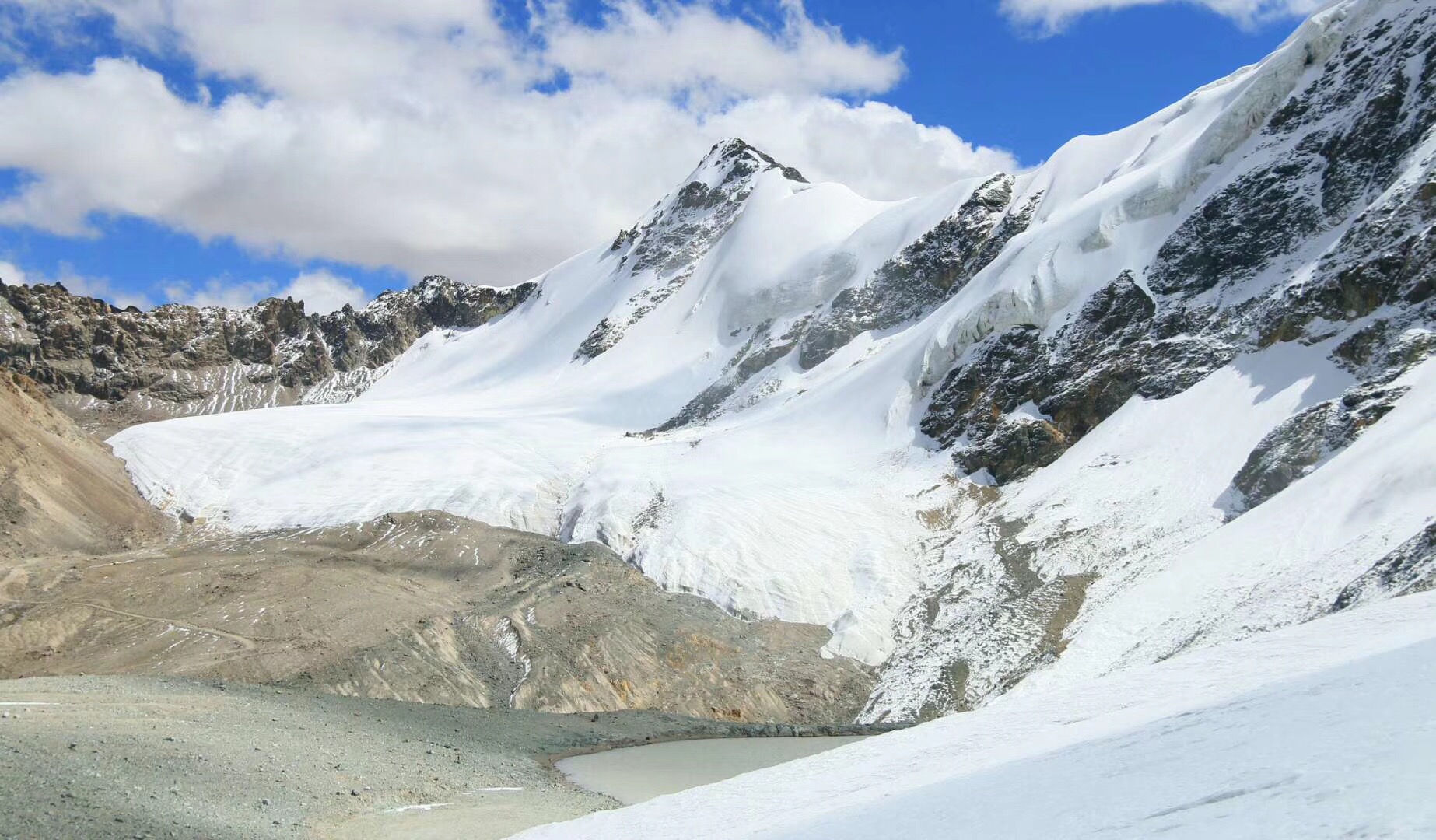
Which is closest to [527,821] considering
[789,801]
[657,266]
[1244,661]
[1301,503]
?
[789,801]

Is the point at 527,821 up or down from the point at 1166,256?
down

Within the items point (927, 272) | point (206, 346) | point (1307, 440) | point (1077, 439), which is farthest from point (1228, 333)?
point (206, 346)

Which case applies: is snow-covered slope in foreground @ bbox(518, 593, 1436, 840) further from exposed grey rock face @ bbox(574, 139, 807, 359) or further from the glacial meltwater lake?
exposed grey rock face @ bbox(574, 139, 807, 359)

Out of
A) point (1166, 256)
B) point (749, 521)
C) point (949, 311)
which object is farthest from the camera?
point (949, 311)

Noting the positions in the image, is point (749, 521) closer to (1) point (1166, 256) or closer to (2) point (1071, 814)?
(1) point (1166, 256)

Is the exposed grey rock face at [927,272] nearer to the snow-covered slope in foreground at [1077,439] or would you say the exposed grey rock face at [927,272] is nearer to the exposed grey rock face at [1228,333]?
the snow-covered slope in foreground at [1077,439]

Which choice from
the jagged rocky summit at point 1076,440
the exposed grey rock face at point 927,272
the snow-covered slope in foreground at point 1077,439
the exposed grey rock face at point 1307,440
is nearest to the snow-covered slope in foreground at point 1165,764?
the snow-covered slope in foreground at point 1077,439

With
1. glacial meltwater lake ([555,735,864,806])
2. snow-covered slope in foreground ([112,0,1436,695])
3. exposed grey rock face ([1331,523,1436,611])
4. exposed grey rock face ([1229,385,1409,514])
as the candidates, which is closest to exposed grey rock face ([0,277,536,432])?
snow-covered slope in foreground ([112,0,1436,695])
